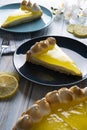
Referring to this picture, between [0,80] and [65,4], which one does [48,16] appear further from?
[0,80]

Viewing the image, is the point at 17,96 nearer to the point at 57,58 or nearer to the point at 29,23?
the point at 57,58

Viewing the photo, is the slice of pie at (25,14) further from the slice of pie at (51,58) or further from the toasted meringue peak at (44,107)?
the toasted meringue peak at (44,107)

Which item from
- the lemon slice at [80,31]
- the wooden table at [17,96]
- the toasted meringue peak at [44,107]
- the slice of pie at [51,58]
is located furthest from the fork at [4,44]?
the toasted meringue peak at [44,107]

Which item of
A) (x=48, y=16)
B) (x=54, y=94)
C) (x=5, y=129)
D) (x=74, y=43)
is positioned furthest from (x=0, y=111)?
(x=48, y=16)

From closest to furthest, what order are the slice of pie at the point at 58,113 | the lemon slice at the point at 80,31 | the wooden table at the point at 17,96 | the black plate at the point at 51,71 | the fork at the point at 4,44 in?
1. the slice of pie at the point at 58,113
2. the wooden table at the point at 17,96
3. the black plate at the point at 51,71
4. the fork at the point at 4,44
5. the lemon slice at the point at 80,31

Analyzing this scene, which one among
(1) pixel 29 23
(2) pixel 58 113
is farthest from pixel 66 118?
(1) pixel 29 23
